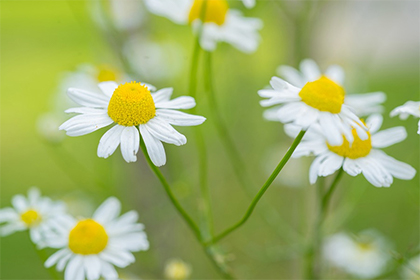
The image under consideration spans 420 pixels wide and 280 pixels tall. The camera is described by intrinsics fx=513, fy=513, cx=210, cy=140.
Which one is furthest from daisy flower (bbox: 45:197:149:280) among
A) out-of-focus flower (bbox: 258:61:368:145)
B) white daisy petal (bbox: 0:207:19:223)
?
out-of-focus flower (bbox: 258:61:368:145)

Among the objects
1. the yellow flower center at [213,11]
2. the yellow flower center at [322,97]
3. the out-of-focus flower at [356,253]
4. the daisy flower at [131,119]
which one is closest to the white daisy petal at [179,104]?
the daisy flower at [131,119]

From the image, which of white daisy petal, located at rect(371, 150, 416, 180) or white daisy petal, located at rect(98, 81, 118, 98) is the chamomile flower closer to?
white daisy petal, located at rect(98, 81, 118, 98)

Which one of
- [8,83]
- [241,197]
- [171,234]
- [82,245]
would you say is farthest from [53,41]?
[82,245]

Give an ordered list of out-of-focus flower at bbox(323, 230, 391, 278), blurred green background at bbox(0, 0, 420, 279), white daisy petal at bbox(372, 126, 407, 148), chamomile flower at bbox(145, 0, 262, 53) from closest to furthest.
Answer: white daisy petal at bbox(372, 126, 407, 148) < chamomile flower at bbox(145, 0, 262, 53) < out-of-focus flower at bbox(323, 230, 391, 278) < blurred green background at bbox(0, 0, 420, 279)

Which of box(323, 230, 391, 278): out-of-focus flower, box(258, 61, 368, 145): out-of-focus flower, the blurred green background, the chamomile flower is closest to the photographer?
box(258, 61, 368, 145): out-of-focus flower

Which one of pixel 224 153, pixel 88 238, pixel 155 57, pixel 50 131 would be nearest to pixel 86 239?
pixel 88 238

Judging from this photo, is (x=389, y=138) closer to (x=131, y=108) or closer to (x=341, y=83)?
(x=341, y=83)

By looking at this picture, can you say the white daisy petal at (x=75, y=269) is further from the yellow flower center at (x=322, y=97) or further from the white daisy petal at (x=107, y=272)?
the yellow flower center at (x=322, y=97)
